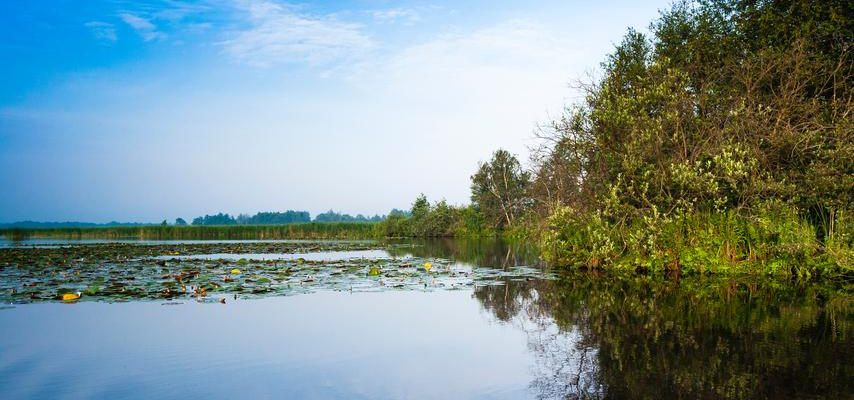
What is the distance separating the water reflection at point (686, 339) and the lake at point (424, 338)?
0.13 ft

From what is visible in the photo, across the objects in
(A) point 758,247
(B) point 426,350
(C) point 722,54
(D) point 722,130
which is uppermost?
(C) point 722,54

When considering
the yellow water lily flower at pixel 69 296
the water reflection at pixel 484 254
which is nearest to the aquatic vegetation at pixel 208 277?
the yellow water lily flower at pixel 69 296

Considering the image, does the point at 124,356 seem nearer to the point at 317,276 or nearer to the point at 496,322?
the point at 496,322

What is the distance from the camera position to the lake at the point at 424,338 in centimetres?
774

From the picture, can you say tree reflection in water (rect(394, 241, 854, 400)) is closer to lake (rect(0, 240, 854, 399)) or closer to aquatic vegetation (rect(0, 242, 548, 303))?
lake (rect(0, 240, 854, 399))

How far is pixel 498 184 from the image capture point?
8062 centimetres

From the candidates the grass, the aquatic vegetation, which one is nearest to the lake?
the aquatic vegetation

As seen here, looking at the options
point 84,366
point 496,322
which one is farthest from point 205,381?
point 496,322

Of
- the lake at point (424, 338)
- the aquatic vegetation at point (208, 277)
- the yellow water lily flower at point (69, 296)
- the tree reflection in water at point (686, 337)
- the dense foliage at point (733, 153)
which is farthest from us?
the dense foliage at point (733, 153)

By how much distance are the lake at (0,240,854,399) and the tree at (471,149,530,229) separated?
2270 inches

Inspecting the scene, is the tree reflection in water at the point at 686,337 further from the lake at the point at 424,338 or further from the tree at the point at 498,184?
the tree at the point at 498,184

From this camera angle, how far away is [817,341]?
991cm

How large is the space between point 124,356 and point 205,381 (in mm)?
2509

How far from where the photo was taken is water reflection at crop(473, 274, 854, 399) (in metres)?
7.46
